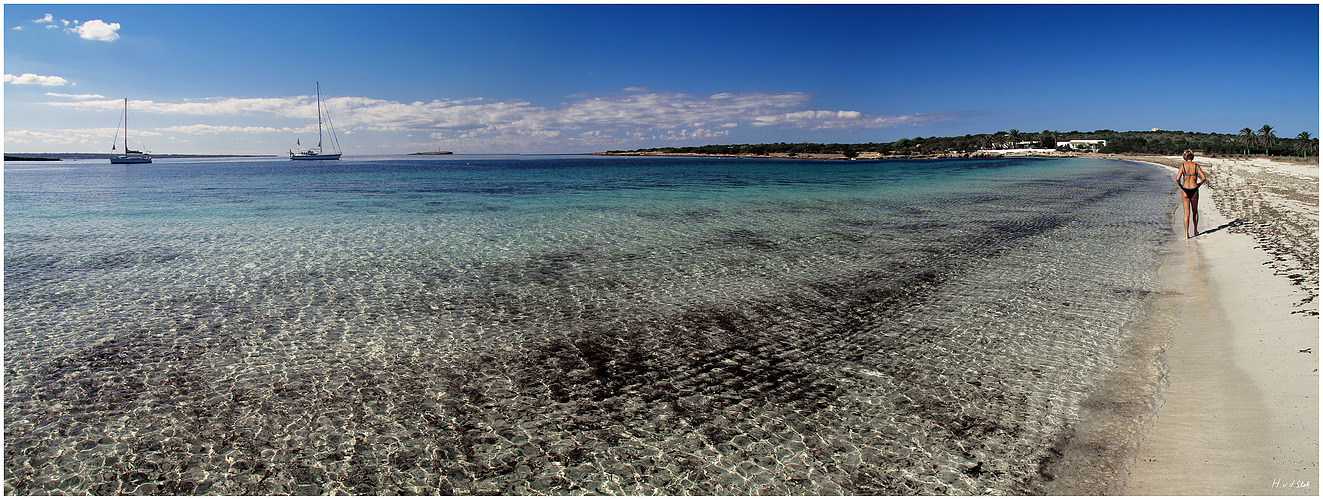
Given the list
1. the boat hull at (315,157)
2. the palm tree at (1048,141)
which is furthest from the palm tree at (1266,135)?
the boat hull at (315,157)

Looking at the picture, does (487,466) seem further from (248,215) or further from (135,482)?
(248,215)

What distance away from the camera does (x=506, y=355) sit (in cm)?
619

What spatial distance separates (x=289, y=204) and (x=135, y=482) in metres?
23.0

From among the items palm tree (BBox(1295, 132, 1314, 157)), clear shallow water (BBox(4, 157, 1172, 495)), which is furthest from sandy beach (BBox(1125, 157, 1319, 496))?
palm tree (BBox(1295, 132, 1314, 157))

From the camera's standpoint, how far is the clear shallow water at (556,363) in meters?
4.10

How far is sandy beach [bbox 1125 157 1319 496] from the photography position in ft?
12.5

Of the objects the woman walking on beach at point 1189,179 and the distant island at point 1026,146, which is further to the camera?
the distant island at point 1026,146

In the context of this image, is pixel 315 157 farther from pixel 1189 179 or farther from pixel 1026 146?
pixel 1026 146

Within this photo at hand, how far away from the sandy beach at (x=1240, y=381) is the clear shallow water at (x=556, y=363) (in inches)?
21.0

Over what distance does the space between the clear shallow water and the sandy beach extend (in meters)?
0.53

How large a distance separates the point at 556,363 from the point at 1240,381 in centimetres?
638

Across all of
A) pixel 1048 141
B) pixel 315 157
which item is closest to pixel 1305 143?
pixel 1048 141

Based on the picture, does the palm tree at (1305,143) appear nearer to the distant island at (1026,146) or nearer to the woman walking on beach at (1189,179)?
the distant island at (1026,146)

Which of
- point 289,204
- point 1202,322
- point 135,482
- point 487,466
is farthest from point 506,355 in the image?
point 289,204
